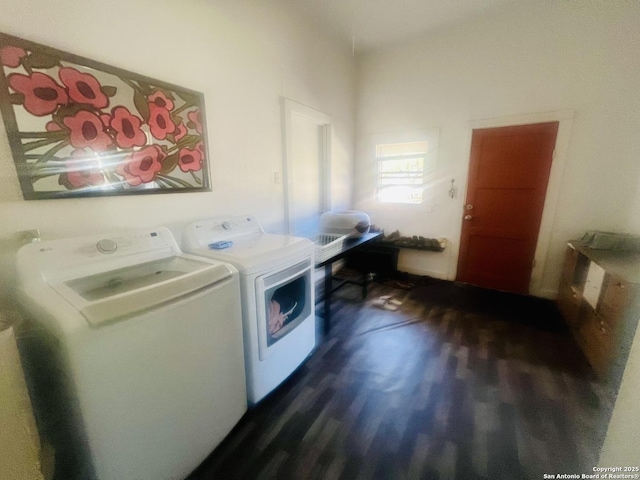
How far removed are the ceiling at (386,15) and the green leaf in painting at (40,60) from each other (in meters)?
2.03

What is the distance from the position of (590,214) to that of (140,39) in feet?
13.4

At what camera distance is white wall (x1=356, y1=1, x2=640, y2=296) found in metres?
2.27

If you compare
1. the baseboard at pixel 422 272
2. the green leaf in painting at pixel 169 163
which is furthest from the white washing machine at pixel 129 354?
the baseboard at pixel 422 272

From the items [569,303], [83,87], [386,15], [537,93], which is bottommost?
[569,303]

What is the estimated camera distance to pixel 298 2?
7.73 ft

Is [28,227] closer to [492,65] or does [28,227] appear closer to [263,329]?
[263,329]

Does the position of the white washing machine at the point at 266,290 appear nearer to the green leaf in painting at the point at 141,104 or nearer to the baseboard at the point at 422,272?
the green leaf in painting at the point at 141,104

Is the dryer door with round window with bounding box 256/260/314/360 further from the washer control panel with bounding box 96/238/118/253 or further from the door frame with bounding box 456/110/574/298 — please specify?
the door frame with bounding box 456/110/574/298

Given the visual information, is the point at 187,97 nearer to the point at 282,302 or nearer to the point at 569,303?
the point at 282,302

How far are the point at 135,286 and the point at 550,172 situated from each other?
3804mm

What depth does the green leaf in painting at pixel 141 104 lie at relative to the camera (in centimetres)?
137

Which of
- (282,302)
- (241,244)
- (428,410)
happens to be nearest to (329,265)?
(282,302)

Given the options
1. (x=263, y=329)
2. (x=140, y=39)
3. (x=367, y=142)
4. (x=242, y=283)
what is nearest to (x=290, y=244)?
(x=242, y=283)

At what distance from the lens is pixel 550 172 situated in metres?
2.64
